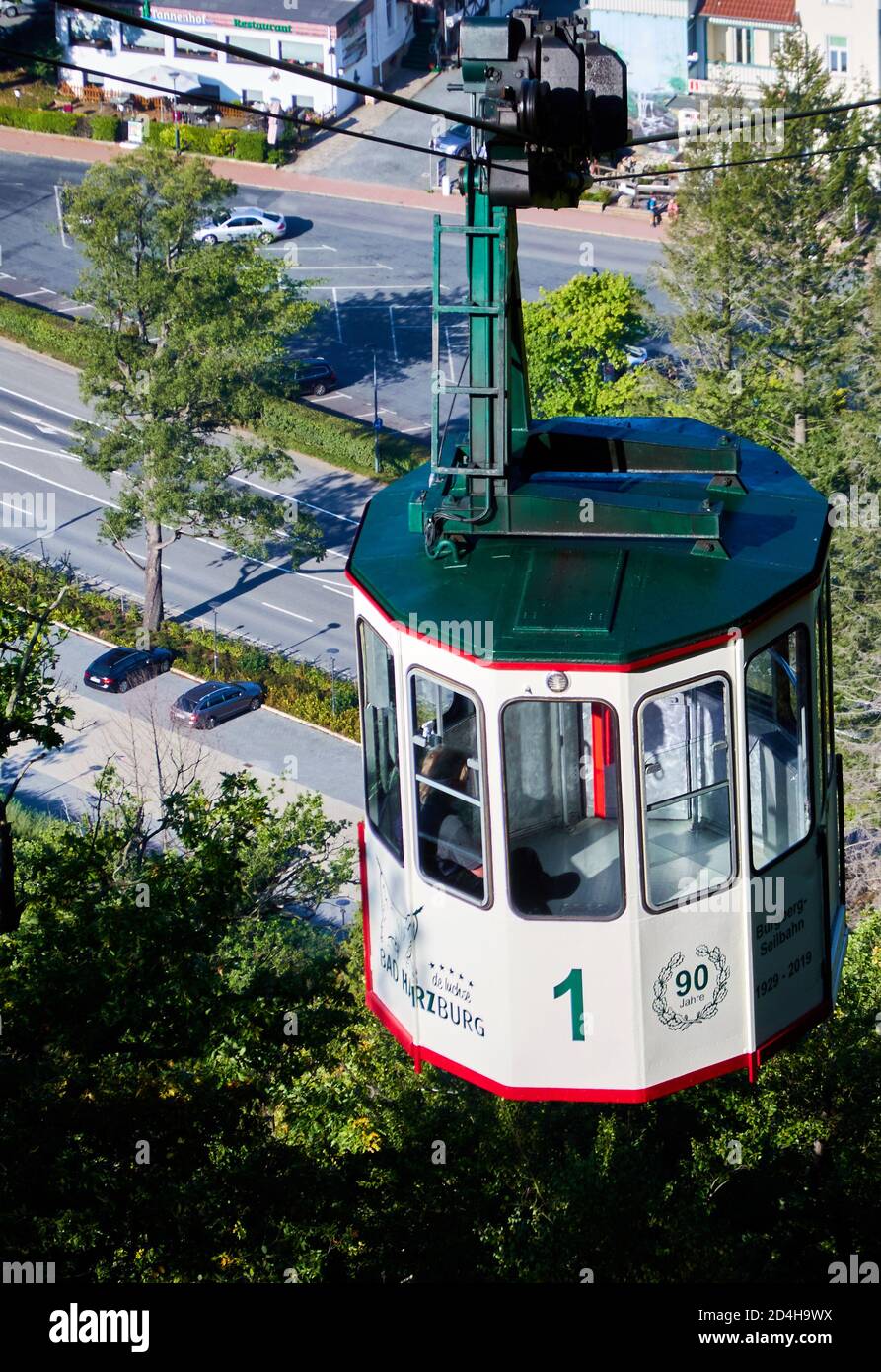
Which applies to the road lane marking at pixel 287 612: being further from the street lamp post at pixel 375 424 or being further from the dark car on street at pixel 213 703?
the street lamp post at pixel 375 424

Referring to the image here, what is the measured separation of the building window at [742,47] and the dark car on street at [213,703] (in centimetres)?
3986

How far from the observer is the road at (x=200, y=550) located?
211 ft

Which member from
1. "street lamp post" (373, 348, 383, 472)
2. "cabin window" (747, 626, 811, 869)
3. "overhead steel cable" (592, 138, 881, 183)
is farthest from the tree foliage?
"street lamp post" (373, 348, 383, 472)

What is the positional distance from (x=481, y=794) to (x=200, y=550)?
5352 centimetres

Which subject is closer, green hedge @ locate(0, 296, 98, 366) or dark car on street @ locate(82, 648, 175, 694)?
dark car on street @ locate(82, 648, 175, 694)

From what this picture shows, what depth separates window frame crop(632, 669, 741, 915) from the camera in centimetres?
1631

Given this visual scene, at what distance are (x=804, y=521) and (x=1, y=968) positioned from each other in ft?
47.3

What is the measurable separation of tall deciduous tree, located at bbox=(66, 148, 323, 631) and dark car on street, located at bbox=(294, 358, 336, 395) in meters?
10.5

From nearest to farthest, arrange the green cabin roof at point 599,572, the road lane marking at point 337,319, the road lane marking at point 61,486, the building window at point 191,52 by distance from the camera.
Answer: the green cabin roof at point 599,572
the road lane marking at point 61,486
the road lane marking at point 337,319
the building window at point 191,52

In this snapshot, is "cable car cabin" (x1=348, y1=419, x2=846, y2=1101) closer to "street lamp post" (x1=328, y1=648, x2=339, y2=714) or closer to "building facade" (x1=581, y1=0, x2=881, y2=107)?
"street lamp post" (x1=328, y1=648, x2=339, y2=714)

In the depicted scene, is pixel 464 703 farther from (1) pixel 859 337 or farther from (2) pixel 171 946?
(1) pixel 859 337

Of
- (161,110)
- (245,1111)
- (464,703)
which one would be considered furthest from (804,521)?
(161,110)

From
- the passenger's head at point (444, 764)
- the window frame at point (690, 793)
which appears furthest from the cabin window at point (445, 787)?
the window frame at point (690, 793)

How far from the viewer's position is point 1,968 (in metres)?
28.0
